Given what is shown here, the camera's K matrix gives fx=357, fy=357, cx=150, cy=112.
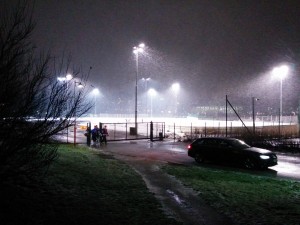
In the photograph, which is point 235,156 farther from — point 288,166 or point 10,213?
point 10,213

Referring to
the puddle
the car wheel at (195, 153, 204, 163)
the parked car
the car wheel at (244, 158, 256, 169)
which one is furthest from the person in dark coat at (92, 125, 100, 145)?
the puddle

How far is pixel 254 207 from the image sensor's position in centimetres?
902

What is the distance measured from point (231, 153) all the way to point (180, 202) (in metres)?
9.33

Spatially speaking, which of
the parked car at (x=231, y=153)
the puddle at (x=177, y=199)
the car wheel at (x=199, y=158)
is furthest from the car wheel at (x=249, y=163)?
the puddle at (x=177, y=199)

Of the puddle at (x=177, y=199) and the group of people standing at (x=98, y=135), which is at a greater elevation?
the group of people standing at (x=98, y=135)

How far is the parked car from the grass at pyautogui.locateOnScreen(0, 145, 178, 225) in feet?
24.5

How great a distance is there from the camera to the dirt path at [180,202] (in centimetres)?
797

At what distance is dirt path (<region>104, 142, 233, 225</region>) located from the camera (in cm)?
797

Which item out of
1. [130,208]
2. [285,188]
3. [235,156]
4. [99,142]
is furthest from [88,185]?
[99,142]

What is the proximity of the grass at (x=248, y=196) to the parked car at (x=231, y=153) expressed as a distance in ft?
10.3

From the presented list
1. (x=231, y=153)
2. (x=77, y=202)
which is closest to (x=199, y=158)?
(x=231, y=153)

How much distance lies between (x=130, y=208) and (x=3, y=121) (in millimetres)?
3637

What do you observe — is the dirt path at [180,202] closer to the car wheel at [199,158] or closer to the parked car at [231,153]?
the parked car at [231,153]

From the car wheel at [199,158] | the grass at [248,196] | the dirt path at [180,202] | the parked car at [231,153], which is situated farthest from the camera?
the car wheel at [199,158]
